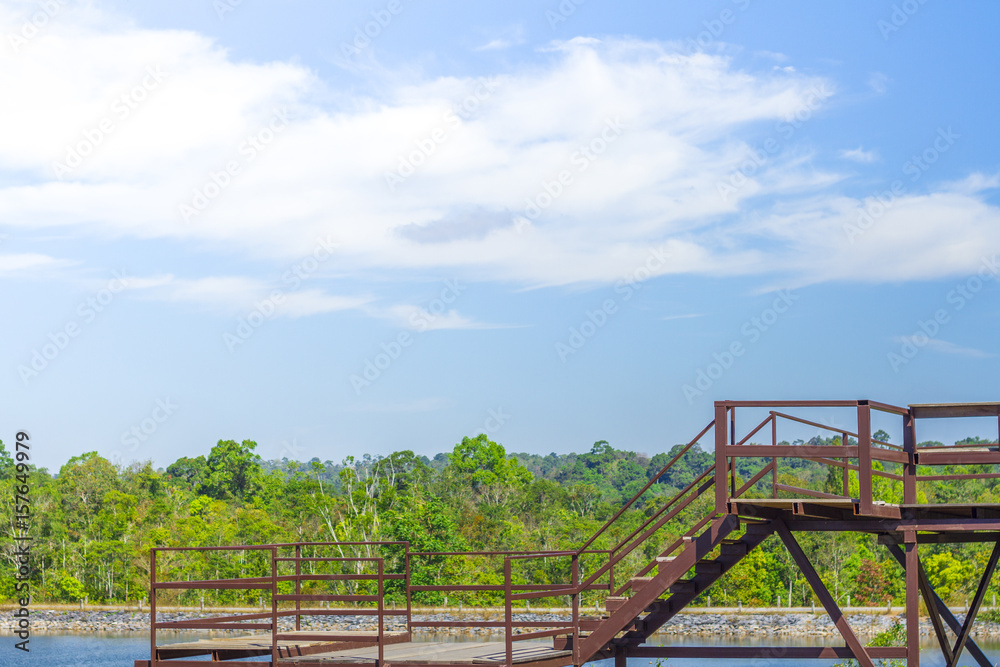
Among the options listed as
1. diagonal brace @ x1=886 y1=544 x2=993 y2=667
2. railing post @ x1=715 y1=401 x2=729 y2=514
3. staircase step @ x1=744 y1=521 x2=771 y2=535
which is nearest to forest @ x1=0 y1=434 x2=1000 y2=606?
diagonal brace @ x1=886 y1=544 x2=993 y2=667

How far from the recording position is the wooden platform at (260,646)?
1282 centimetres

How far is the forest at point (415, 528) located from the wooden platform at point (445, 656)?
1493 inches

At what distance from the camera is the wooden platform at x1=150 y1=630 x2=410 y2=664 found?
12.8 meters

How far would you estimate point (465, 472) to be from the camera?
75.6 meters

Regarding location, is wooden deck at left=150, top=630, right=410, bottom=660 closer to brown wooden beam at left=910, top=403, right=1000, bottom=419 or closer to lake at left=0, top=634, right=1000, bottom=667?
brown wooden beam at left=910, top=403, right=1000, bottom=419

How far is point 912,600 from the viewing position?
1227 cm

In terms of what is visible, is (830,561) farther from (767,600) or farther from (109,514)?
(109,514)

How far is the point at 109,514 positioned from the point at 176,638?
10478 mm

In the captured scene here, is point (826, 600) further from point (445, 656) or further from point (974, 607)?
point (445, 656)

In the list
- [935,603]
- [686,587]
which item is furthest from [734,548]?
[935,603]

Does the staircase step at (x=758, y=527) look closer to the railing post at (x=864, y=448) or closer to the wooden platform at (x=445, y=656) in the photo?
the railing post at (x=864, y=448)

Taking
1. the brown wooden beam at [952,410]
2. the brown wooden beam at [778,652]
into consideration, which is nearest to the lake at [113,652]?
the brown wooden beam at [778,652]

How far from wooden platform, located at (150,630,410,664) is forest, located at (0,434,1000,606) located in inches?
1530

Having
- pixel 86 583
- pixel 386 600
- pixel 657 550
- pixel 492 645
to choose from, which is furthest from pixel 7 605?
pixel 492 645
